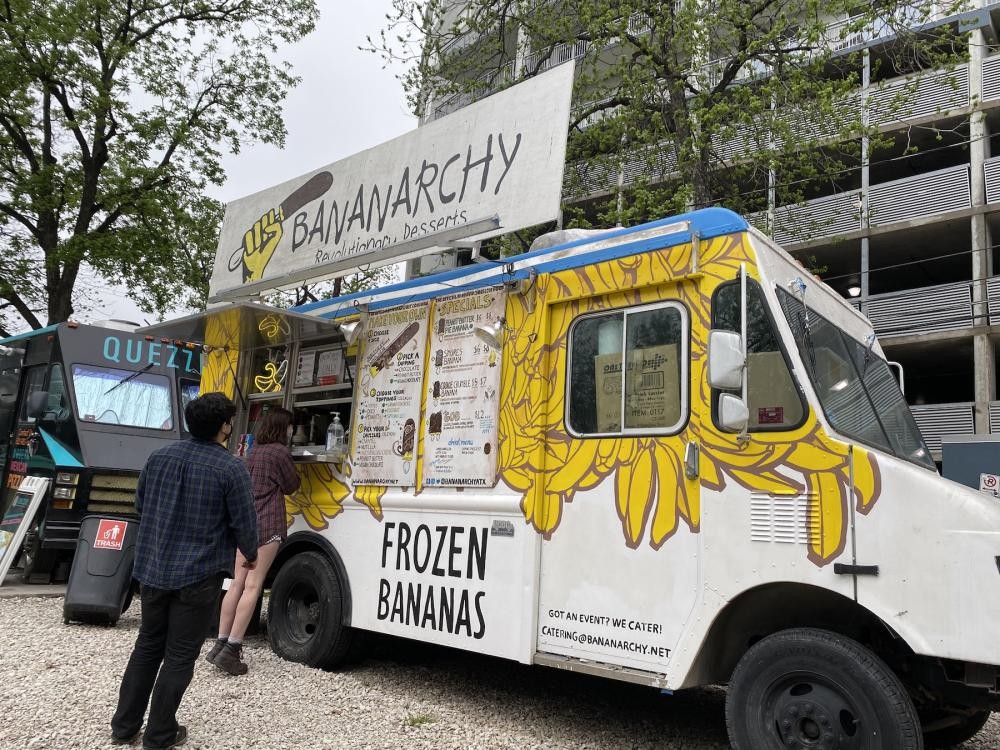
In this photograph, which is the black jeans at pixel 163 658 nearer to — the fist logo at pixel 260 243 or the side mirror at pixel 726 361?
the side mirror at pixel 726 361

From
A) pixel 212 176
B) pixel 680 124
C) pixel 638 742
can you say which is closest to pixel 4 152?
pixel 212 176

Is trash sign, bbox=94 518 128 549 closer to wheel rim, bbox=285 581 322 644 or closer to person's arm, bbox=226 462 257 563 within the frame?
wheel rim, bbox=285 581 322 644

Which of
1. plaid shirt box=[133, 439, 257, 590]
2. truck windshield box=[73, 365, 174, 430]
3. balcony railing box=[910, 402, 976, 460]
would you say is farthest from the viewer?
balcony railing box=[910, 402, 976, 460]

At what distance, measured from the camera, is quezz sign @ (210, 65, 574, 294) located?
16.2 ft

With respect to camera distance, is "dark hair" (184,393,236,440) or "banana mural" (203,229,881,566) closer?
"banana mural" (203,229,881,566)

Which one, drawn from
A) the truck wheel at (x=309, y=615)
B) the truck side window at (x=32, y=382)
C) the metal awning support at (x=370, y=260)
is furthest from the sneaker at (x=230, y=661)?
the truck side window at (x=32, y=382)

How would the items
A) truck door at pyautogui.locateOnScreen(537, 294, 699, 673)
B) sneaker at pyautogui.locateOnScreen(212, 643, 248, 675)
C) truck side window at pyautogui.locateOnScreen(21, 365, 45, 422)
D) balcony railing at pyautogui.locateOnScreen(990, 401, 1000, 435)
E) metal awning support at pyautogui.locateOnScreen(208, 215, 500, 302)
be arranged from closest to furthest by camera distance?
truck door at pyautogui.locateOnScreen(537, 294, 699, 673)
metal awning support at pyautogui.locateOnScreen(208, 215, 500, 302)
sneaker at pyautogui.locateOnScreen(212, 643, 248, 675)
truck side window at pyautogui.locateOnScreen(21, 365, 45, 422)
balcony railing at pyautogui.locateOnScreen(990, 401, 1000, 435)

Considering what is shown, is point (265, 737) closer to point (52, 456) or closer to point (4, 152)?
point (52, 456)

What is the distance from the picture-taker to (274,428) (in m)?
5.91

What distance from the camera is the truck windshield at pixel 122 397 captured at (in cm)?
923

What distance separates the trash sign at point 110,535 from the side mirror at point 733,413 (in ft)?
18.0

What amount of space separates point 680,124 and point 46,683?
1043cm

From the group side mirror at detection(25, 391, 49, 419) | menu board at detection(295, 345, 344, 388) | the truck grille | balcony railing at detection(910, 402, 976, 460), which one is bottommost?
the truck grille

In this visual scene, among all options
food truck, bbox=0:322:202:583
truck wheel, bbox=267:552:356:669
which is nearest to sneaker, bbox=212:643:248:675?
truck wheel, bbox=267:552:356:669
